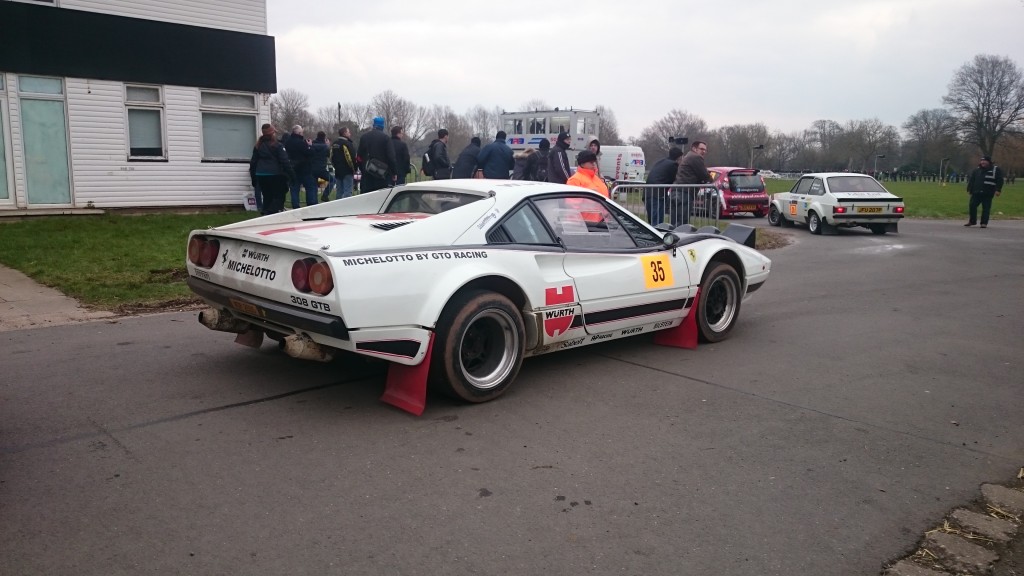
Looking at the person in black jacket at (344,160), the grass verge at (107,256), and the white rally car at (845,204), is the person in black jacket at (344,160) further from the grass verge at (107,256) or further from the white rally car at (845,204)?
the white rally car at (845,204)

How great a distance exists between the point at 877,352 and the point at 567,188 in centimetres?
312

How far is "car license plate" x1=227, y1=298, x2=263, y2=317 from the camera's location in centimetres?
498

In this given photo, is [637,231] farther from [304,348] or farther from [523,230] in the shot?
[304,348]

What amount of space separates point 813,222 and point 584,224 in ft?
47.7

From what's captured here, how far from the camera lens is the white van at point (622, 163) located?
3850 centimetres

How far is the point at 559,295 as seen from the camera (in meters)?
5.53

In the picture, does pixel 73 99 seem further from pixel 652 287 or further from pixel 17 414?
pixel 652 287

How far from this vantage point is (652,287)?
6242 mm

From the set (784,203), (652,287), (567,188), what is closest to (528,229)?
(567,188)

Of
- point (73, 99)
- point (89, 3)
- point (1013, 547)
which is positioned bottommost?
point (1013, 547)

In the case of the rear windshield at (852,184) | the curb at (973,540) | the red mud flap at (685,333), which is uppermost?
the rear windshield at (852,184)

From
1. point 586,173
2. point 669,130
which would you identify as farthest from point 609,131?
point 586,173

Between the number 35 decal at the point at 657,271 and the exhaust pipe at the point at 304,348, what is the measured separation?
2.63m

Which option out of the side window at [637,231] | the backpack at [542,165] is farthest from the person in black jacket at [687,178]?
the side window at [637,231]
